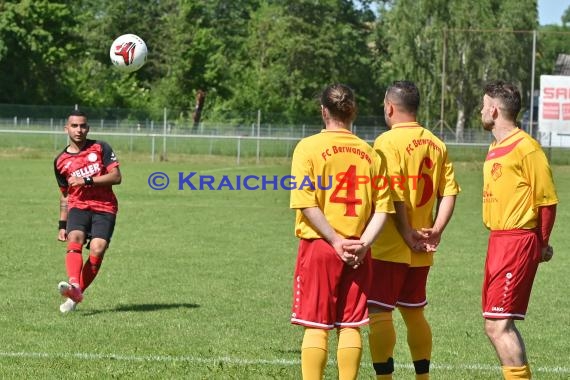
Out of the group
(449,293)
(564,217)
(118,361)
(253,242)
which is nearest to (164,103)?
(564,217)

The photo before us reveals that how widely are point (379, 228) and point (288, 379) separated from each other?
149 cm

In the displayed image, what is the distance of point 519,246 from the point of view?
619 centimetres

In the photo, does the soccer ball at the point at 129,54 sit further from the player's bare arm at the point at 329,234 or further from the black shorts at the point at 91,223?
the player's bare arm at the point at 329,234

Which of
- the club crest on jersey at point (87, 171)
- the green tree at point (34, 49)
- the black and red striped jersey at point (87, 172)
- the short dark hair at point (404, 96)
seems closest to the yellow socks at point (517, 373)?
the short dark hair at point (404, 96)

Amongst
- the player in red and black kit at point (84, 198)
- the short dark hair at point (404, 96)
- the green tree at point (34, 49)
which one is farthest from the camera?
the green tree at point (34, 49)

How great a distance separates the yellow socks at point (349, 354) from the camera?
5930 mm

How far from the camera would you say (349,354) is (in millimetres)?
5930

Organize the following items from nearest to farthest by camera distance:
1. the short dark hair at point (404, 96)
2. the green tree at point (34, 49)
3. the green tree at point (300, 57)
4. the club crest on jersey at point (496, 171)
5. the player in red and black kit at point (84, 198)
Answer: the club crest on jersey at point (496, 171), the short dark hair at point (404, 96), the player in red and black kit at point (84, 198), the green tree at point (34, 49), the green tree at point (300, 57)

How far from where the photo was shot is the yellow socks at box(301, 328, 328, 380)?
19.3 feet

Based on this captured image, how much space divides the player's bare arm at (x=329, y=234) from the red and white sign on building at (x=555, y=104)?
4357 centimetres

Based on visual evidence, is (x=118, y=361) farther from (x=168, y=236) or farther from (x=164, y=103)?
(x=164, y=103)

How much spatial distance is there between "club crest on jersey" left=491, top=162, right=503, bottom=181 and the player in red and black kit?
4745 mm

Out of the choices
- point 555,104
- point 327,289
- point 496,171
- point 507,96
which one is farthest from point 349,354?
point 555,104

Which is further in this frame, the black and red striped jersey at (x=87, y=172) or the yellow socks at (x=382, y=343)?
the black and red striped jersey at (x=87, y=172)
